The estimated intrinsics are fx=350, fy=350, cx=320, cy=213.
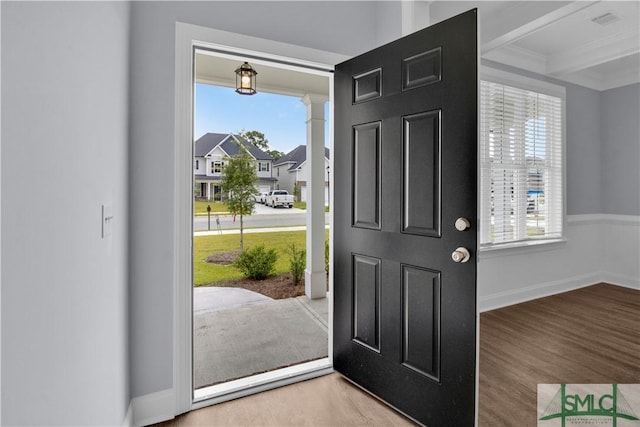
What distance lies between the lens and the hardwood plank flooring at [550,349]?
206cm

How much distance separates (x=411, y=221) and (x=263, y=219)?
3.72m

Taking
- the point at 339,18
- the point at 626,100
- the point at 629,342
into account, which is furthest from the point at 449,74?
the point at 626,100

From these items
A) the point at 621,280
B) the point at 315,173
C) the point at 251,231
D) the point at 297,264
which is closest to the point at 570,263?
the point at 621,280

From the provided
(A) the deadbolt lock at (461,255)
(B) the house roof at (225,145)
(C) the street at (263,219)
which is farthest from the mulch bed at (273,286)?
(A) the deadbolt lock at (461,255)

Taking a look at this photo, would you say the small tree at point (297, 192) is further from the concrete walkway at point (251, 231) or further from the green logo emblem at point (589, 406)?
the green logo emblem at point (589, 406)

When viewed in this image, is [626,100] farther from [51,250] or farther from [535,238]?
[51,250]

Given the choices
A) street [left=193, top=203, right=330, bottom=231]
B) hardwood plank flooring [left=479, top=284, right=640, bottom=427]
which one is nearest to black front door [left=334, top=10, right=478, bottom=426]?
hardwood plank flooring [left=479, top=284, right=640, bottom=427]

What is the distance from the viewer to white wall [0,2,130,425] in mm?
674

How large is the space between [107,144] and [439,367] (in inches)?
68.8

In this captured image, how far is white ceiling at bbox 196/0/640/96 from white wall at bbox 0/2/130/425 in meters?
1.94

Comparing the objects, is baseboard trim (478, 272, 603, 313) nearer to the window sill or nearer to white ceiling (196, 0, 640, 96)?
the window sill

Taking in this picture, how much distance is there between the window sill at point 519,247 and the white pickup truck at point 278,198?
2902 mm

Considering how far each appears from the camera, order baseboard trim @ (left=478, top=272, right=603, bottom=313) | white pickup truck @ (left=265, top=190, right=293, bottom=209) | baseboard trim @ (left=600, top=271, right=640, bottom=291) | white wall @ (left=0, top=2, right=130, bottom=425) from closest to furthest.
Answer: white wall @ (left=0, top=2, right=130, bottom=425)
baseboard trim @ (left=478, top=272, right=603, bottom=313)
baseboard trim @ (left=600, top=271, right=640, bottom=291)
white pickup truck @ (left=265, top=190, right=293, bottom=209)

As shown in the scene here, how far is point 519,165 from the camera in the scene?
12.4ft
